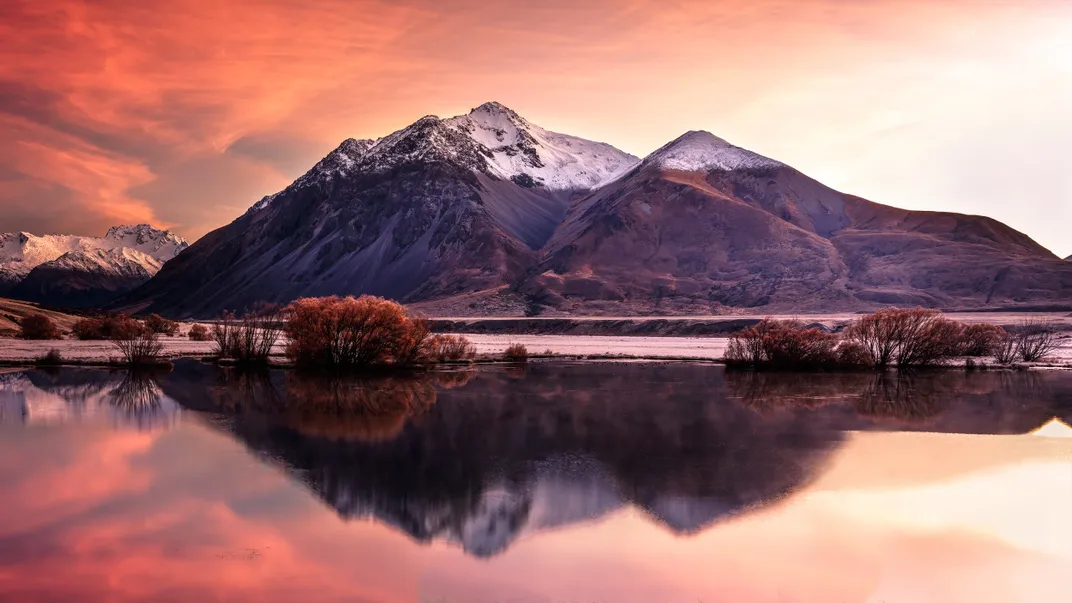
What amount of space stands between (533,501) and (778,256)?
500 feet

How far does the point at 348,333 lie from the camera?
48406 mm

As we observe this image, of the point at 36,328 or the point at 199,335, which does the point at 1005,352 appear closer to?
the point at 199,335

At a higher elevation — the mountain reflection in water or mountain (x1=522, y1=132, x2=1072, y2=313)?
mountain (x1=522, y1=132, x2=1072, y2=313)

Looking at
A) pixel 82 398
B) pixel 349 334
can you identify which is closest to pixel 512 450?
pixel 82 398

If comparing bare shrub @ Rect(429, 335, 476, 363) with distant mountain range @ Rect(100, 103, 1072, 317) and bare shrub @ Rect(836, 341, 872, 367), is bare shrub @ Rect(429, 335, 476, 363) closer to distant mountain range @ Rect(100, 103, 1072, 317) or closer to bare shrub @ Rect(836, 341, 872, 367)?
bare shrub @ Rect(836, 341, 872, 367)

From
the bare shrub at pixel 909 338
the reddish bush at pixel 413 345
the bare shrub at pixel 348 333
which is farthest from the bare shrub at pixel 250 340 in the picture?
the bare shrub at pixel 909 338

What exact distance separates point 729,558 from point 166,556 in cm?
1014

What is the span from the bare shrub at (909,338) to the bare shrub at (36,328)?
69177 millimetres

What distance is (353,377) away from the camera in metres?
44.2

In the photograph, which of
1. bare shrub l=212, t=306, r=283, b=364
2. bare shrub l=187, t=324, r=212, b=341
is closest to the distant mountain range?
bare shrub l=187, t=324, r=212, b=341

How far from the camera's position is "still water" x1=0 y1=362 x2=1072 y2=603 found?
512 inches

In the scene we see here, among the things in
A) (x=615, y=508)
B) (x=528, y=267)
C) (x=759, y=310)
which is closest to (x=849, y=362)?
(x=615, y=508)

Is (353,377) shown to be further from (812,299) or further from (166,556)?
(812,299)

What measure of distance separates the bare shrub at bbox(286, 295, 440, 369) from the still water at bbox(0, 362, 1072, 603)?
14410 mm
